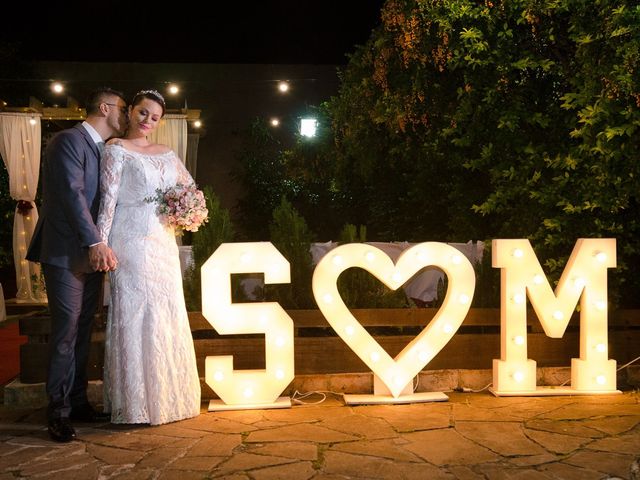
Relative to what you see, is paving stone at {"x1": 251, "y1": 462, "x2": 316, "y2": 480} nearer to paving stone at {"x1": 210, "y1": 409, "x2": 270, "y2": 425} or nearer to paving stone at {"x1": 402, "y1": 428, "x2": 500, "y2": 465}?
paving stone at {"x1": 402, "y1": 428, "x2": 500, "y2": 465}

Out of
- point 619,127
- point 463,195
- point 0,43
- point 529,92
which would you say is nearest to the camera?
point 619,127

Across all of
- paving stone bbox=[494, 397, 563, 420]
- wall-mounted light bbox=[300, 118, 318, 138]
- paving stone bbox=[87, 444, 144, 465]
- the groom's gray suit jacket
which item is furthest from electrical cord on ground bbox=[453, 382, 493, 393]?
wall-mounted light bbox=[300, 118, 318, 138]

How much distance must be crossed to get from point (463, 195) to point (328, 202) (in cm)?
617

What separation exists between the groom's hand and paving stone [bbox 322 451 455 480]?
1.84 m

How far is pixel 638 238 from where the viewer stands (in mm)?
6105

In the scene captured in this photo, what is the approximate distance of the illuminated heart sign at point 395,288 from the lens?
498cm

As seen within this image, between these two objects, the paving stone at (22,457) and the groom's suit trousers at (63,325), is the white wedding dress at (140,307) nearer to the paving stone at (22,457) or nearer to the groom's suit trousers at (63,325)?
the groom's suit trousers at (63,325)

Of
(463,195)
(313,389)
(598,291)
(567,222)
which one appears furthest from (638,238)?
(463,195)

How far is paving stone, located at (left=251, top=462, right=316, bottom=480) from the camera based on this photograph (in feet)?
11.5

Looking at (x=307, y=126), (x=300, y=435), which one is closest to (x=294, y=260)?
(x=300, y=435)

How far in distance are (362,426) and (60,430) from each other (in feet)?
6.42

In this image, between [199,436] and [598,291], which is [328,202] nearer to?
[598,291]

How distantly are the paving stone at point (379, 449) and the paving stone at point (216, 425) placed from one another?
74 cm

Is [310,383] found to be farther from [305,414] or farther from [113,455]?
[113,455]
